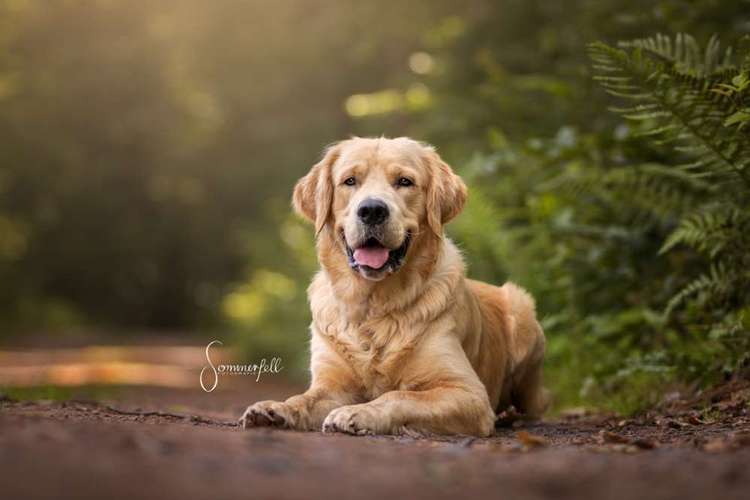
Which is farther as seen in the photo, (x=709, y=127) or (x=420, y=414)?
(x=709, y=127)

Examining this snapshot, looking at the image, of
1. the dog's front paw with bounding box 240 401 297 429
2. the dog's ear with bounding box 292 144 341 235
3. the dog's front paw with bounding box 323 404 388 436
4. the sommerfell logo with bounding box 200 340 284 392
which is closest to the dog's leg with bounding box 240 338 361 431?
the dog's front paw with bounding box 240 401 297 429

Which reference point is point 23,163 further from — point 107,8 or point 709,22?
point 709,22

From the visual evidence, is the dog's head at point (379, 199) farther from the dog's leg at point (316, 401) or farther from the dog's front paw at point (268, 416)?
the dog's front paw at point (268, 416)

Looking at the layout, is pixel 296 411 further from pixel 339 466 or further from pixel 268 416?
pixel 339 466

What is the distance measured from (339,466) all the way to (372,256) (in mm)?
2150

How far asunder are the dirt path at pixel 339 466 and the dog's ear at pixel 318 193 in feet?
5.61

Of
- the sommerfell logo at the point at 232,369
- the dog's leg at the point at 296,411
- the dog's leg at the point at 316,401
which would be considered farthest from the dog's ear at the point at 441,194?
the sommerfell logo at the point at 232,369

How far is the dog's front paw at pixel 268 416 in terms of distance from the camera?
168 inches

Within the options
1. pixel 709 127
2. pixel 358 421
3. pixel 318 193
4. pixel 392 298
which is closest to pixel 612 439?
pixel 358 421

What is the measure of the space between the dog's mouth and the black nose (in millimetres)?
118

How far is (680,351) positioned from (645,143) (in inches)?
94.9

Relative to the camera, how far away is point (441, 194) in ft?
17.3

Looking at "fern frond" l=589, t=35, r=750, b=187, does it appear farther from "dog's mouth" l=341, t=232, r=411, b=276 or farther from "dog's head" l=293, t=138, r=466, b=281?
"dog's mouth" l=341, t=232, r=411, b=276

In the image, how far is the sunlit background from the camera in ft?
24.9
